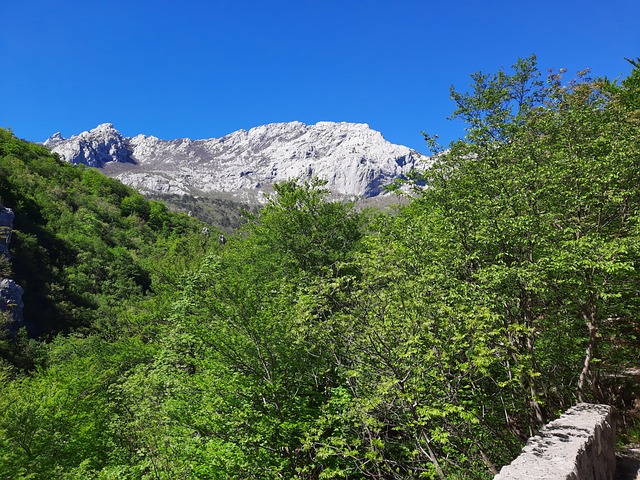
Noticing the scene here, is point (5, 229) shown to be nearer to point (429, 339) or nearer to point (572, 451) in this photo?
point (429, 339)

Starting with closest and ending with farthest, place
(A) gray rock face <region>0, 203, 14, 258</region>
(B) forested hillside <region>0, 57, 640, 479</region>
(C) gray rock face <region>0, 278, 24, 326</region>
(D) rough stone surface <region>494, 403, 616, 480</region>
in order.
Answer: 1. (D) rough stone surface <region>494, 403, 616, 480</region>
2. (B) forested hillside <region>0, 57, 640, 479</region>
3. (C) gray rock face <region>0, 278, 24, 326</region>
4. (A) gray rock face <region>0, 203, 14, 258</region>

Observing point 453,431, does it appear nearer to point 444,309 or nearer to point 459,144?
point 444,309

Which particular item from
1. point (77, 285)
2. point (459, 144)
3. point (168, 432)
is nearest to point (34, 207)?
point (77, 285)

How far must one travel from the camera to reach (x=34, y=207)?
7156 cm

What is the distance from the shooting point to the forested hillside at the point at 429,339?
1062 cm

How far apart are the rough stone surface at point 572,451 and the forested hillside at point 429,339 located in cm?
134

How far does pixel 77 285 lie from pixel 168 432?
5790 centimetres

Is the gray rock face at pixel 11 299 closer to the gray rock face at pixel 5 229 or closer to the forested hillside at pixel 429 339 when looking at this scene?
the gray rock face at pixel 5 229

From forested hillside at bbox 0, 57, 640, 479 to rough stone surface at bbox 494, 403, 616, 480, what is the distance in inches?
52.7

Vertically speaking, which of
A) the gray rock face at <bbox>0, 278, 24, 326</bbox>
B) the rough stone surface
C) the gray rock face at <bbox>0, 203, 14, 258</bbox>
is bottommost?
the rough stone surface

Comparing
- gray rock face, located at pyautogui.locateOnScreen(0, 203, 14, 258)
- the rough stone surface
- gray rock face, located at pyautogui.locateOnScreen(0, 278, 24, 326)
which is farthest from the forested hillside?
gray rock face, located at pyautogui.locateOnScreen(0, 203, 14, 258)

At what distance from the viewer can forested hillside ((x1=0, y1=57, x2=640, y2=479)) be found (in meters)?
10.6

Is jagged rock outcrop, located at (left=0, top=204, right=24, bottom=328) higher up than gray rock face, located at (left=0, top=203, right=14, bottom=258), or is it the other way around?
gray rock face, located at (left=0, top=203, right=14, bottom=258)

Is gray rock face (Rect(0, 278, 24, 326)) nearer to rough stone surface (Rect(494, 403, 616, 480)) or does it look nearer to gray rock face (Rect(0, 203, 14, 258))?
gray rock face (Rect(0, 203, 14, 258))
